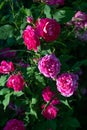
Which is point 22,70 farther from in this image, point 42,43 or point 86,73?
point 86,73

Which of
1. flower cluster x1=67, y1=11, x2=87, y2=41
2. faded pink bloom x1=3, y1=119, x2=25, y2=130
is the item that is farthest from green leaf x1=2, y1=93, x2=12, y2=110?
flower cluster x1=67, y1=11, x2=87, y2=41

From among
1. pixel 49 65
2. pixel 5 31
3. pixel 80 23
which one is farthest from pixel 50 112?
pixel 80 23

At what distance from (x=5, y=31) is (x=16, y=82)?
18.4 inches

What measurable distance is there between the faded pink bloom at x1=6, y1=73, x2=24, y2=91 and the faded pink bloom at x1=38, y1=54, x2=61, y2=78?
155 millimetres

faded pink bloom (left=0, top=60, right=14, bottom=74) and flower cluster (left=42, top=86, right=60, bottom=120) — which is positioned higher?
faded pink bloom (left=0, top=60, right=14, bottom=74)

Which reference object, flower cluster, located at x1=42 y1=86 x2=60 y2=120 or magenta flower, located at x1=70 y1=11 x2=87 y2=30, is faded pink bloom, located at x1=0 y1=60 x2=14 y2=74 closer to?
flower cluster, located at x1=42 y1=86 x2=60 y2=120

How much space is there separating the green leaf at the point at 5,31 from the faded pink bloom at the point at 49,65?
451 millimetres

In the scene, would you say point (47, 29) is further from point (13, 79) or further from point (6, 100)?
point (6, 100)

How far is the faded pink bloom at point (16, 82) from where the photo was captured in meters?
2.27

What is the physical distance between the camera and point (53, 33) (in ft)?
7.33

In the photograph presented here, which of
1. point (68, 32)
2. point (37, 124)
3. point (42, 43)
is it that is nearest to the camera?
point (42, 43)

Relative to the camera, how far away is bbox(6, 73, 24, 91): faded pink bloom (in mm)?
2267

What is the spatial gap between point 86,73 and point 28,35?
3.22ft

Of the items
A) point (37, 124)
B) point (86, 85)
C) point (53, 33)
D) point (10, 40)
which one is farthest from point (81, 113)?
point (53, 33)
